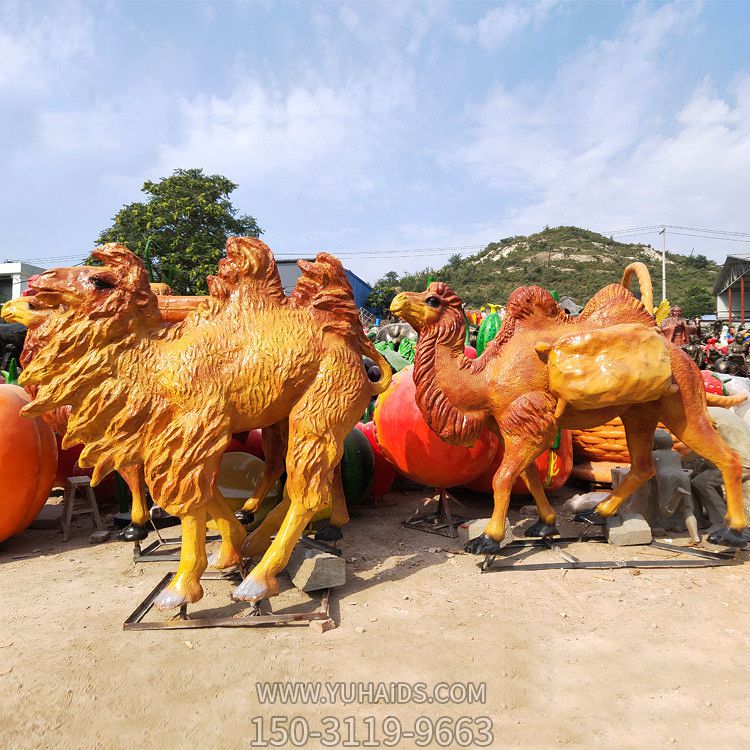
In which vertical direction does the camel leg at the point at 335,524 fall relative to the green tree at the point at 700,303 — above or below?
below

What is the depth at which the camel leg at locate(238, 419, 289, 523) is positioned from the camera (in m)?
4.15

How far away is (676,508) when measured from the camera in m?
4.62

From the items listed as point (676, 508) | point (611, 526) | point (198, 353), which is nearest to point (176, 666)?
point (198, 353)

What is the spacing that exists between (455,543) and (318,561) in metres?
1.47

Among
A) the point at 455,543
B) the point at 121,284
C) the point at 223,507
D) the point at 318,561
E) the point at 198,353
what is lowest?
the point at 455,543

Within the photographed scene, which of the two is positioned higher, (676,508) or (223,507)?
(223,507)

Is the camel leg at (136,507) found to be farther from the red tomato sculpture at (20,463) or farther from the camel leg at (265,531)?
the camel leg at (265,531)

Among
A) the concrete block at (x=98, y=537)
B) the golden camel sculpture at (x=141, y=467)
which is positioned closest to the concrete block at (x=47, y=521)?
the concrete block at (x=98, y=537)

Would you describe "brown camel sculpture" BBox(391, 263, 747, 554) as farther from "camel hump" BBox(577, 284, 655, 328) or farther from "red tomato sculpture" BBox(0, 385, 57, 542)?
"red tomato sculpture" BBox(0, 385, 57, 542)

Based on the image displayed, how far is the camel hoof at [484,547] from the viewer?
394 centimetres

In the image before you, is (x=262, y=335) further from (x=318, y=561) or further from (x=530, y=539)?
(x=530, y=539)

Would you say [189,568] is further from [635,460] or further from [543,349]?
[635,460]

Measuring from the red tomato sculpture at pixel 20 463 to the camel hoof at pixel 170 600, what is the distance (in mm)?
1805

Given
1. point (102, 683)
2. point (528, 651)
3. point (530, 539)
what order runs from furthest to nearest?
point (530, 539) < point (528, 651) < point (102, 683)
